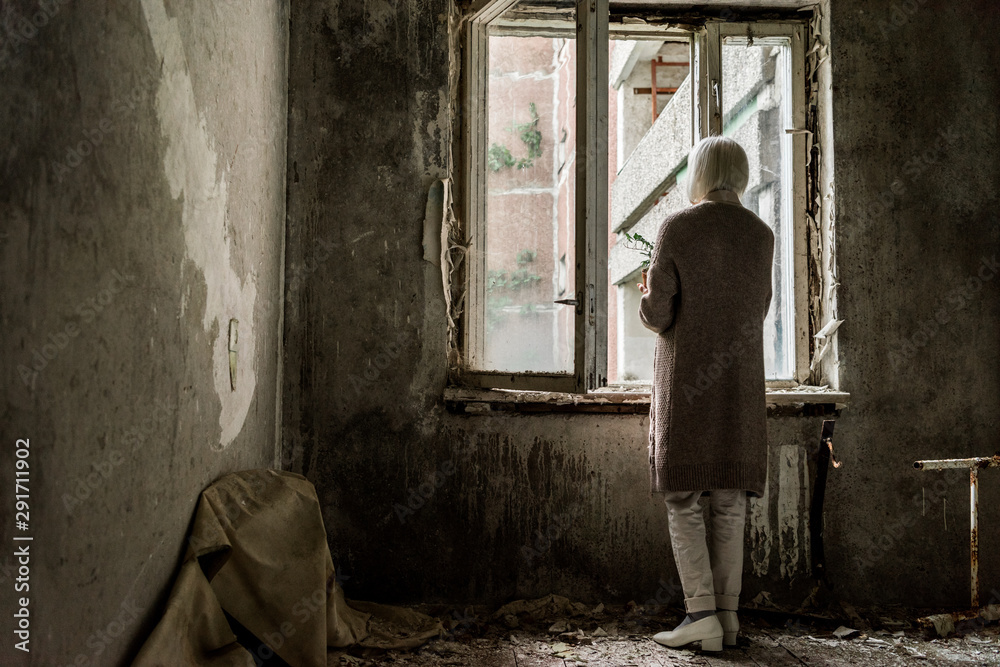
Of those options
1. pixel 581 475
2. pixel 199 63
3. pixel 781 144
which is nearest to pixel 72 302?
pixel 199 63

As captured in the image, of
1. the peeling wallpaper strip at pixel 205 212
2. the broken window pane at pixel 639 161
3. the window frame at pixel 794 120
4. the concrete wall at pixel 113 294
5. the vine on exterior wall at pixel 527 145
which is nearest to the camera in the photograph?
the concrete wall at pixel 113 294

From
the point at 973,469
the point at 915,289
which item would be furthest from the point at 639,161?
the point at 973,469

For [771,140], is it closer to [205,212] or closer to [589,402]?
[589,402]

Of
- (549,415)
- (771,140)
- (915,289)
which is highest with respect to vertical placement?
(771,140)

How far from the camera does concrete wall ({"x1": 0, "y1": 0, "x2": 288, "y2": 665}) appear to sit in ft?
3.54

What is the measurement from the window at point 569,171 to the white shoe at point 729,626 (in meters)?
0.81

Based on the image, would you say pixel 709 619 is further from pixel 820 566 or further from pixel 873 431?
pixel 873 431

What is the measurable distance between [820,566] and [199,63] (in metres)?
2.51

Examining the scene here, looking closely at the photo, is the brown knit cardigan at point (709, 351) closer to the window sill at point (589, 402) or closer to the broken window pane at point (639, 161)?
the window sill at point (589, 402)

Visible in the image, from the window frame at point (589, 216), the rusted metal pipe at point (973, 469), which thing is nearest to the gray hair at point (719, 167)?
the window frame at point (589, 216)

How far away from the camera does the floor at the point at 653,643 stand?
81.0 inches

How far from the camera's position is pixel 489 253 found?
2.61 meters

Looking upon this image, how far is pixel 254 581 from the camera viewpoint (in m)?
1.73

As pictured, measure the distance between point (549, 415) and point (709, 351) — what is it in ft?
2.27
